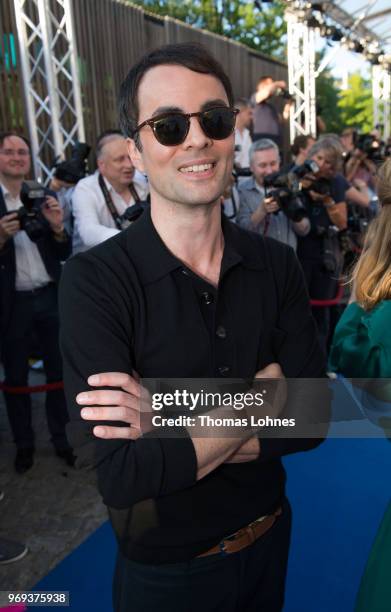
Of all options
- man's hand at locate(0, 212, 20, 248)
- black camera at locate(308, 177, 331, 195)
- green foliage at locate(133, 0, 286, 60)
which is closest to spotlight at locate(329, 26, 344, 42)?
black camera at locate(308, 177, 331, 195)

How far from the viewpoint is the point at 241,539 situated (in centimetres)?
133

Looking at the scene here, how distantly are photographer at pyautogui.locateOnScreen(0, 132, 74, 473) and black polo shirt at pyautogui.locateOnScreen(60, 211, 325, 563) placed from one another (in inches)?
85.2

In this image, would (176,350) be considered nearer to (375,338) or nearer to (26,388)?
(375,338)

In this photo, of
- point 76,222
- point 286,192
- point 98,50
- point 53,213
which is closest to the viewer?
point 53,213

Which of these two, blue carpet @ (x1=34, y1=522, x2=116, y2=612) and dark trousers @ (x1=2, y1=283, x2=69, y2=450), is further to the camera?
dark trousers @ (x1=2, y1=283, x2=69, y2=450)

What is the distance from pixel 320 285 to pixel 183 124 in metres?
3.87

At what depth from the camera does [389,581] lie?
1.26 meters

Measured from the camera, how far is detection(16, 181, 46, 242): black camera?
3.21 meters

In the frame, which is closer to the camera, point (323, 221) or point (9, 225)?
point (9, 225)

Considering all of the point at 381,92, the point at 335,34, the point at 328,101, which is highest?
the point at 328,101

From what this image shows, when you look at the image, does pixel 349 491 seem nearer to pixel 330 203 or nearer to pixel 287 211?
pixel 287 211

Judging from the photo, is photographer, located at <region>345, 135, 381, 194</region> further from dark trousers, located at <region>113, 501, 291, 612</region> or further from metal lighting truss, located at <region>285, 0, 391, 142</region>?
dark trousers, located at <region>113, 501, 291, 612</region>

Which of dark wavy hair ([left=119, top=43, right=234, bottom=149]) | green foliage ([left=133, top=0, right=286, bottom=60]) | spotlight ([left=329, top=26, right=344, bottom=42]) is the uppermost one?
green foliage ([left=133, top=0, right=286, bottom=60])

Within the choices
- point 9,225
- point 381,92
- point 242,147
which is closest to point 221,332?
point 9,225
